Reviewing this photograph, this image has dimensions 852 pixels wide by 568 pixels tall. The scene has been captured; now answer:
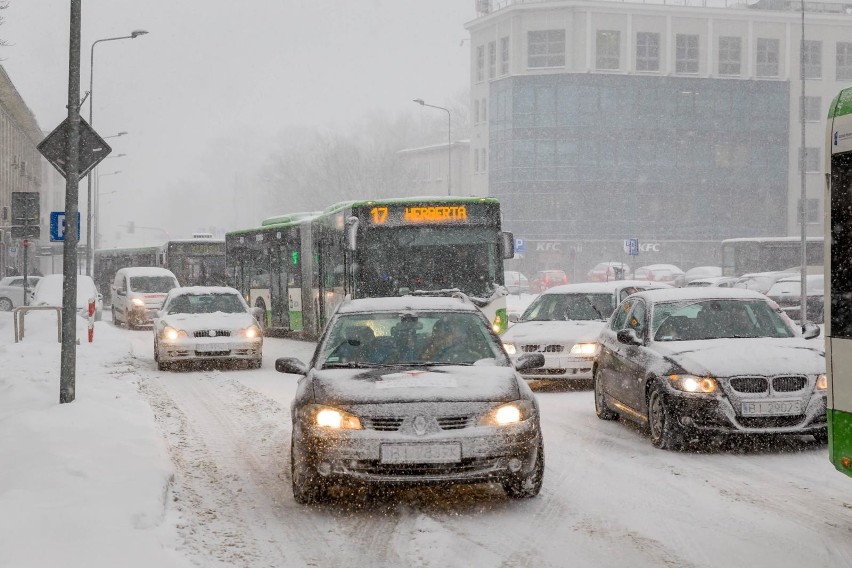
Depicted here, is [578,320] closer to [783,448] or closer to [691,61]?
[783,448]

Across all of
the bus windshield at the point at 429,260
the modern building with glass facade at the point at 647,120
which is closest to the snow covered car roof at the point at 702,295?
the bus windshield at the point at 429,260

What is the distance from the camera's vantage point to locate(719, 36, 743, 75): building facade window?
8469 cm

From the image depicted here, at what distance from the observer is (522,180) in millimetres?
84500

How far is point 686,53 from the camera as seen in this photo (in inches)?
3312

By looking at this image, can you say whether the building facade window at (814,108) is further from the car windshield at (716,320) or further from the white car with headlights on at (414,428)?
the white car with headlights on at (414,428)

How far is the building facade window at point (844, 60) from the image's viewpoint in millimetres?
85875

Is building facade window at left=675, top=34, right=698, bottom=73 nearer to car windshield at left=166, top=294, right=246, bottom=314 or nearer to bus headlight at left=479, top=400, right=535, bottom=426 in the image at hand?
car windshield at left=166, top=294, right=246, bottom=314

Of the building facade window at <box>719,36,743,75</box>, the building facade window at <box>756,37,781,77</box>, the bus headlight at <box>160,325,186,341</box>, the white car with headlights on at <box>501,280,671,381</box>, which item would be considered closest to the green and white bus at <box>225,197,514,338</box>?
the white car with headlights on at <box>501,280,671,381</box>

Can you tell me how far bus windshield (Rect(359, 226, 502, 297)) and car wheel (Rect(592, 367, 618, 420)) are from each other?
190 inches

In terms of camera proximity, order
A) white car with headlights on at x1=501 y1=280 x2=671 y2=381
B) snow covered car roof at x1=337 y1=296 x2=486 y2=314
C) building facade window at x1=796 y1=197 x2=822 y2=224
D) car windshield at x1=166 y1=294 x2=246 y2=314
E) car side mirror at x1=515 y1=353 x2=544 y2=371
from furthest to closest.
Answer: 1. building facade window at x1=796 y1=197 x2=822 y2=224
2. car windshield at x1=166 y1=294 x2=246 y2=314
3. white car with headlights on at x1=501 y1=280 x2=671 y2=381
4. snow covered car roof at x1=337 y1=296 x2=486 y2=314
5. car side mirror at x1=515 y1=353 x2=544 y2=371

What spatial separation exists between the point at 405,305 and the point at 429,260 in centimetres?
888

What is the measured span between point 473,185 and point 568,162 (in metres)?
9.68

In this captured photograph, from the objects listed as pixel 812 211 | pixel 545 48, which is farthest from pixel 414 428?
pixel 812 211

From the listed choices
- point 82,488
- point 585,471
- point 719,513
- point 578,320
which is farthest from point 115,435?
point 578,320
